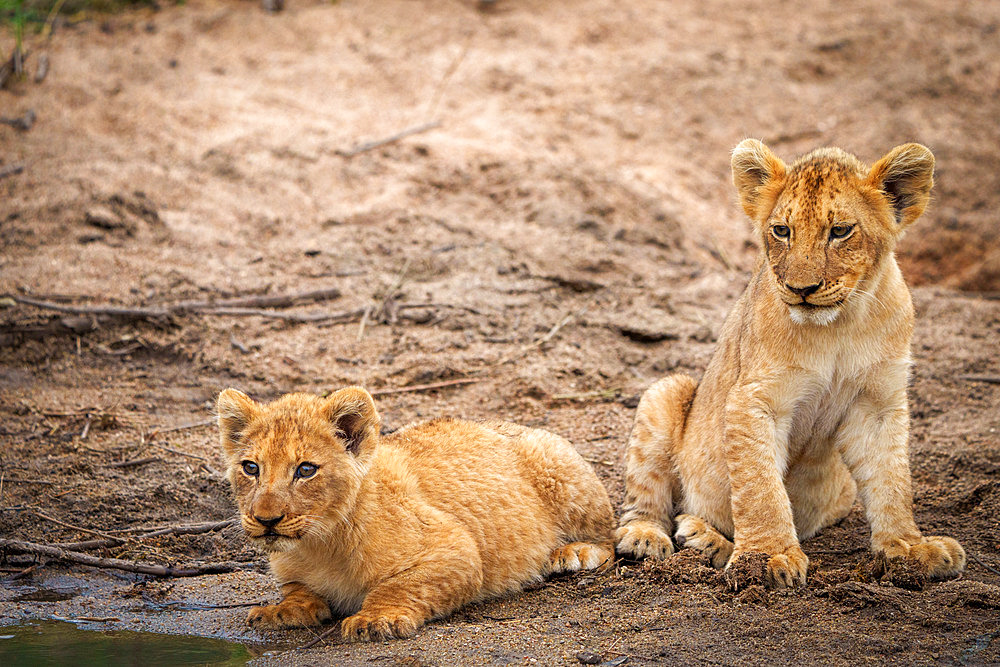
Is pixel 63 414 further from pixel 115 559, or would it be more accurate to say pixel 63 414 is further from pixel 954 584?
pixel 954 584

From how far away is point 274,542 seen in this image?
170 inches

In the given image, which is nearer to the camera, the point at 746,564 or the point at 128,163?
the point at 746,564

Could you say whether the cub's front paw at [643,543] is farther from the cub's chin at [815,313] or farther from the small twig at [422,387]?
the small twig at [422,387]

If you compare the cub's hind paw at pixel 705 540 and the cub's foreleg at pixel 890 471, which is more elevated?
the cub's foreleg at pixel 890 471

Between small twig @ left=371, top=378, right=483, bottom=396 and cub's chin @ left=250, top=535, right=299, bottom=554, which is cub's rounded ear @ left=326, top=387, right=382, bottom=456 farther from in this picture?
small twig @ left=371, top=378, right=483, bottom=396

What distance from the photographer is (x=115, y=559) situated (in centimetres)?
531

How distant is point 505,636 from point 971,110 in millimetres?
9265

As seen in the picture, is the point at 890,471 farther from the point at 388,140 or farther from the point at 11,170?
the point at 11,170

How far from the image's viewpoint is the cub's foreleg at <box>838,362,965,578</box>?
471cm

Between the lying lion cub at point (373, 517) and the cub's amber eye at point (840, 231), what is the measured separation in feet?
6.61

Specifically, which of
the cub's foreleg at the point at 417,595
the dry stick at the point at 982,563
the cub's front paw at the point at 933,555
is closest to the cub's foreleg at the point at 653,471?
the cub's foreleg at the point at 417,595

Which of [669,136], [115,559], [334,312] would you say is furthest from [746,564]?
[669,136]

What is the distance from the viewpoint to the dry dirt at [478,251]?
4.75 metres

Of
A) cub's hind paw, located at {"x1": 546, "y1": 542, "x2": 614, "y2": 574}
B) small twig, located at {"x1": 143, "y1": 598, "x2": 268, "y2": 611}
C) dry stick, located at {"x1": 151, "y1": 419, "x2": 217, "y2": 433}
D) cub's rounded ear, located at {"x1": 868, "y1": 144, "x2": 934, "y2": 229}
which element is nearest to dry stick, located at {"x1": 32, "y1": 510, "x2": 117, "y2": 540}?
small twig, located at {"x1": 143, "y1": 598, "x2": 268, "y2": 611}
